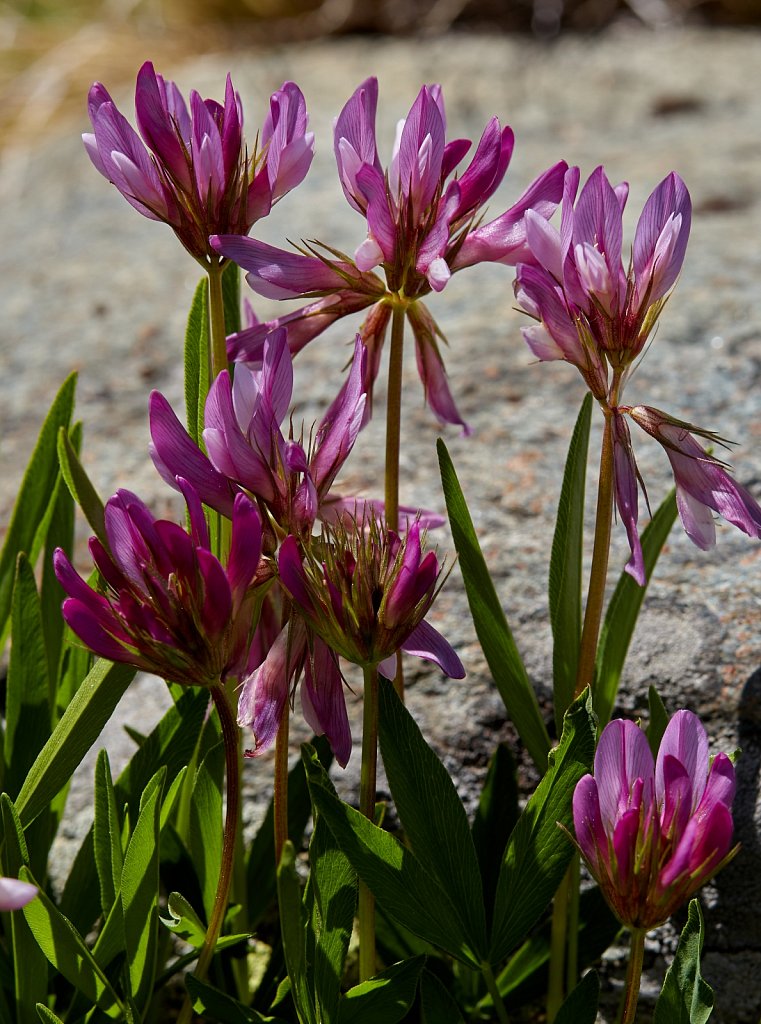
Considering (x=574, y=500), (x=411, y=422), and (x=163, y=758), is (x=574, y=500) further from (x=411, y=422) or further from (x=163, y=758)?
(x=411, y=422)

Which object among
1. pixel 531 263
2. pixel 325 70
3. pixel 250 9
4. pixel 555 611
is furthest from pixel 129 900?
pixel 250 9

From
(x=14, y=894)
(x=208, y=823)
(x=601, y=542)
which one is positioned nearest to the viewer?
(x=14, y=894)

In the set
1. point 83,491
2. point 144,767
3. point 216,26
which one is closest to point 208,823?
point 144,767

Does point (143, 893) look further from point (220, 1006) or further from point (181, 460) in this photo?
point (181, 460)

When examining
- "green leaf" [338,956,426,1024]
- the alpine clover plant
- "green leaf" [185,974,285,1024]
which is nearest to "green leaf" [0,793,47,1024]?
the alpine clover plant

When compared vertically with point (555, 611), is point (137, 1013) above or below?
below
